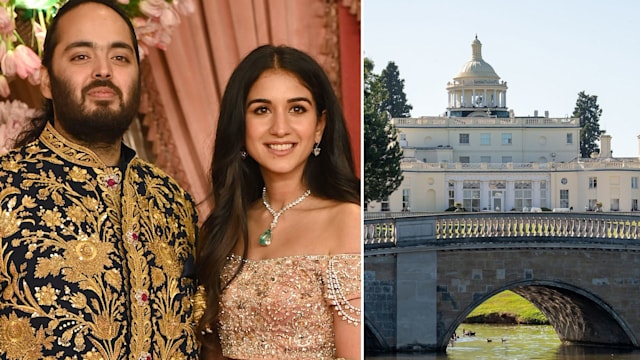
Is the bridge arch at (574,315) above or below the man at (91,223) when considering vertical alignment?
below

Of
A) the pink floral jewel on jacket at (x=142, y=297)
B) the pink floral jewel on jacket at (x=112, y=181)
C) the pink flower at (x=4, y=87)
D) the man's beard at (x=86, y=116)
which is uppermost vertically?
the pink flower at (x=4, y=87)

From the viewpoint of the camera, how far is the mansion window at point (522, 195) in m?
18.2

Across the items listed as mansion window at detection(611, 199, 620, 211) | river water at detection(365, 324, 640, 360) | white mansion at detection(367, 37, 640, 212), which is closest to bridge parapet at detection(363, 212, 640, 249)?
river water at detection(365, 324, 640, 360)

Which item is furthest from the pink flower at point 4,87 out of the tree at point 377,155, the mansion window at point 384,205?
the mansion window at point 384,205

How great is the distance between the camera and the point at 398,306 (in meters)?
14.7

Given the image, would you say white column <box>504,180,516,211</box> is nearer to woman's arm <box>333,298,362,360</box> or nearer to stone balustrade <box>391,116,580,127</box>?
stone balustrade <box>391,116,580,127</box>

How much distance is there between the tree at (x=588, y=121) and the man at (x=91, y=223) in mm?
16763

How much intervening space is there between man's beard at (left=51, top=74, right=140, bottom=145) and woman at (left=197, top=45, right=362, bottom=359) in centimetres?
28

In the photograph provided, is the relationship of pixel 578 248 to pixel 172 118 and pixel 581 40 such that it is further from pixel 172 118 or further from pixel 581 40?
pixel 172 118

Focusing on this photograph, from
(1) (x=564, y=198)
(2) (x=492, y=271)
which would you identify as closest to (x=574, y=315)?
(2) (x=492, y=271)

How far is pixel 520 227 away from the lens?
1578 cm

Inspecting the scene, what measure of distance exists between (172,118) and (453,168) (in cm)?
1616

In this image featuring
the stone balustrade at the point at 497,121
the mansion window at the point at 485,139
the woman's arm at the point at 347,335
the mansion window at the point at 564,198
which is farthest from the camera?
the mansion window at the point at 485,139

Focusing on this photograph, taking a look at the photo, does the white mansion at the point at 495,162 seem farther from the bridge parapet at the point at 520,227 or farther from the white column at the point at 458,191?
the bridge parapet at the point at 520,227
